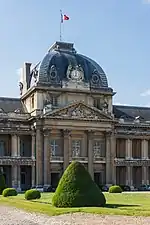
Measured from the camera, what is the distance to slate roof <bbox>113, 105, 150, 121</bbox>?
76.9 metres

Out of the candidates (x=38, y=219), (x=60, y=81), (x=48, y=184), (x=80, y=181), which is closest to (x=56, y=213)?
(x=38, y=219)

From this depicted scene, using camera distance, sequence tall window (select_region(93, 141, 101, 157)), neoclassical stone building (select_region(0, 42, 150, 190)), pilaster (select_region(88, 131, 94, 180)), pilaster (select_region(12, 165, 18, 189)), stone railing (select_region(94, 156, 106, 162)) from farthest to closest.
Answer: tall window (select_region(93, 141, 101, 157))
stone railing (select_region(94, 156, 106, 162))
pilaster (select_region(88, 131, 94, 180))
neoclassical stone building (select_region(0, 42, 150, 190))
pilaster (select_region(12, 165, 18, 189))

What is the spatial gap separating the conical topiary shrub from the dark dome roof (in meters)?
40.9

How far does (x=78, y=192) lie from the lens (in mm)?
28656

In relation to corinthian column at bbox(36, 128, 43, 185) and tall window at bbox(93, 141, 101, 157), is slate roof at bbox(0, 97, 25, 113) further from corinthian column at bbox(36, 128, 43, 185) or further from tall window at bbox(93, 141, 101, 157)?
tall window at bbox(93, 141, 101, 157)

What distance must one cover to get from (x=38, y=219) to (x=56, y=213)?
51.2 inches

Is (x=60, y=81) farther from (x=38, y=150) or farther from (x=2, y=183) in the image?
(x=2, y=183)

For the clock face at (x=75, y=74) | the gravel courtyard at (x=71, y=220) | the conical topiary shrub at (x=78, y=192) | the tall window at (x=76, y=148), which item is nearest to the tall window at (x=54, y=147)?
the tall window at (x=76, y=148)

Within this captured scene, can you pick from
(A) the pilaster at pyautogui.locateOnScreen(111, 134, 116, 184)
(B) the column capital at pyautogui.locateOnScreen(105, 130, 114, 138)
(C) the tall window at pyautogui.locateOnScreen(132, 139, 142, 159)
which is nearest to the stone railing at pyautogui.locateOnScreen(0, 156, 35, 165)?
(B) the column capital at pyautogui.locateOnScreen(105, 130, 114, 138)

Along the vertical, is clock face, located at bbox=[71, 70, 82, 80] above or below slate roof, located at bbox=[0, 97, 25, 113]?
above

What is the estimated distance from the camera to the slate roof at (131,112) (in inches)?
3029

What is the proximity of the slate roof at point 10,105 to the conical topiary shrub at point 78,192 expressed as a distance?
4170 cm

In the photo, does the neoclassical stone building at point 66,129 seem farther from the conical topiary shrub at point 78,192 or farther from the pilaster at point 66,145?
the conical topiary shrub at point 78,192

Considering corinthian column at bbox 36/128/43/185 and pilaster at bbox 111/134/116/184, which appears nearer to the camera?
corinthian column at bbox 36/128/43/185
